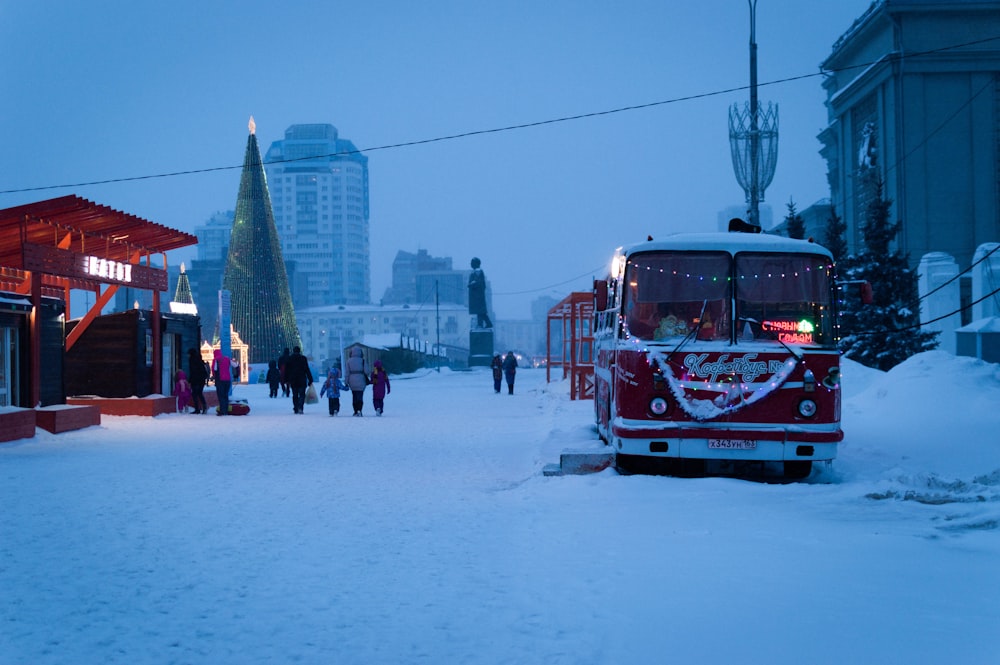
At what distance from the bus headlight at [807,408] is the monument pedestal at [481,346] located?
55094 millimetres

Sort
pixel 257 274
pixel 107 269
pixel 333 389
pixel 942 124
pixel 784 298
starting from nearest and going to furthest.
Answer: pixel 784 298 → pixel 107 269 → pixel 333 389 → pixel 942 124 → pixel 257 274

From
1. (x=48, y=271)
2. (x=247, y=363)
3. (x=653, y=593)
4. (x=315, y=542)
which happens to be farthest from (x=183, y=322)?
(x=653, y=593)

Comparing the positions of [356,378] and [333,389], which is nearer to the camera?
[356,378]

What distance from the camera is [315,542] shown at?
24.2ft

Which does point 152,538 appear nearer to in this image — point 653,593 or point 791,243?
point 653,593

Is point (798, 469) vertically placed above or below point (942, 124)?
below

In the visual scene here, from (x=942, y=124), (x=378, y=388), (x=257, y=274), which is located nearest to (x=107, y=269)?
(x=378, y=388)

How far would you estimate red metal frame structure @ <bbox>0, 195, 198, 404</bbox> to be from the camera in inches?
713

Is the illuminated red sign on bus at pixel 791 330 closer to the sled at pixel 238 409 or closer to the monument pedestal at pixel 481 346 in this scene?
the sled at pixel 238 409

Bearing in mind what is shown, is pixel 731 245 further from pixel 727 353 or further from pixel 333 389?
pixel 333 389

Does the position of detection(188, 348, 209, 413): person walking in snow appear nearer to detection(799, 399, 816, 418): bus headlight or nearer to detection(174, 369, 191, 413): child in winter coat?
detection(174, 369, 191, 413): child in winter coat

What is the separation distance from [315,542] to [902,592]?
4392 millimetres

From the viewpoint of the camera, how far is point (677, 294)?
34.1ft

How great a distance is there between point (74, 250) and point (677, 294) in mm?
17173
